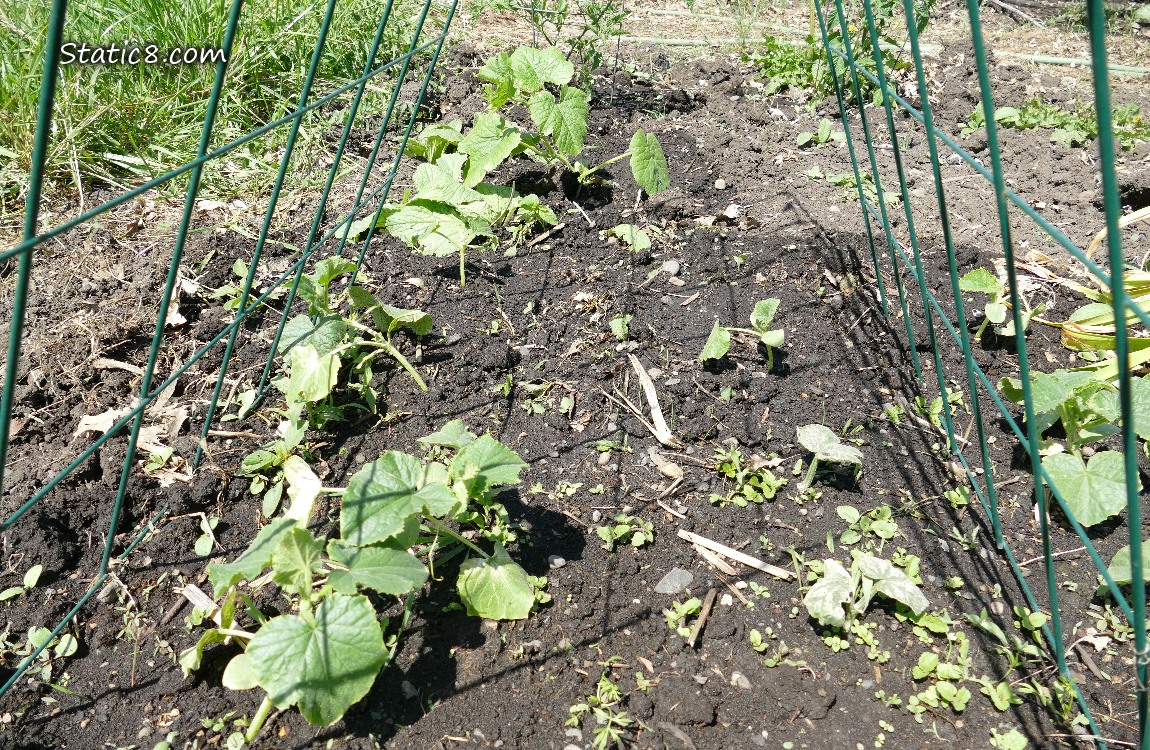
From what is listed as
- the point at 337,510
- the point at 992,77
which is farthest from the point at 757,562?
the point at 992,77

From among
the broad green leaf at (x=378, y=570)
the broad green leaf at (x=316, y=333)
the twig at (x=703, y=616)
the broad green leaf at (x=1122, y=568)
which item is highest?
the broad green leaf at (x=316, y=333)

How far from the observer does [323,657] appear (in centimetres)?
138

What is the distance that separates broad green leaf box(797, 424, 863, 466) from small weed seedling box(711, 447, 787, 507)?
0.42 feet

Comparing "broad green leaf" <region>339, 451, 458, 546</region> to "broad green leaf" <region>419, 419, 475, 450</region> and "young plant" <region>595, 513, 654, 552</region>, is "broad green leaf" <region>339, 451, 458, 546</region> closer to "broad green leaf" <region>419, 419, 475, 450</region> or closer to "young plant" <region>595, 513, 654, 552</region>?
"broad green leaf" <region>419, 419, 475, 450</region>

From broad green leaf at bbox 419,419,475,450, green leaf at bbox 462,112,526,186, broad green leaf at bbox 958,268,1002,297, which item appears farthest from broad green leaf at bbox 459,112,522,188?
broad green leaf at bbox 958,268,1002,297

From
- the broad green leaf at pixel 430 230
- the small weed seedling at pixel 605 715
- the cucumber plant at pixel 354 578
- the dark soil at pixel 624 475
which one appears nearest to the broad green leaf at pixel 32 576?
the dark soil at pixel 624 475

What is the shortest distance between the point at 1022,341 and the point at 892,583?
583 mm

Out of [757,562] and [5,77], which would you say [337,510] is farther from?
[5,77]

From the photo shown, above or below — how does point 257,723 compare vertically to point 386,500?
below

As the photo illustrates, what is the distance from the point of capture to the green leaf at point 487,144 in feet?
9.26

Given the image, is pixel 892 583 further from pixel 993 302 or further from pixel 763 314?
pixel 993 302

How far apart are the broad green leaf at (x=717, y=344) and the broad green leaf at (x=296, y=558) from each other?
1235 mm

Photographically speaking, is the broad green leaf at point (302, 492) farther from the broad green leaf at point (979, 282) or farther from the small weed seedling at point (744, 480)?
the broad green leaf at point (979, 282)

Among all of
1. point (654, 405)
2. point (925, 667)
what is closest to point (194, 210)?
point (654, 405)
